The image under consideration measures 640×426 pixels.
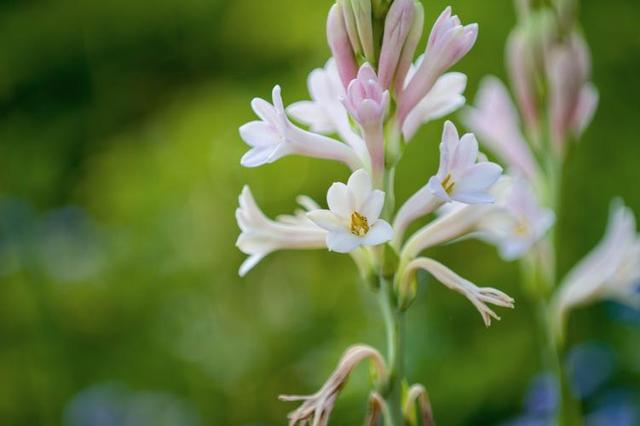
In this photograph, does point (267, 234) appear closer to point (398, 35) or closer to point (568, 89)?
point (398, 35)

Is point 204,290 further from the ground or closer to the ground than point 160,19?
closer to the ground

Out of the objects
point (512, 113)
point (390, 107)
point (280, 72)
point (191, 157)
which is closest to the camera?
point (390, 107)

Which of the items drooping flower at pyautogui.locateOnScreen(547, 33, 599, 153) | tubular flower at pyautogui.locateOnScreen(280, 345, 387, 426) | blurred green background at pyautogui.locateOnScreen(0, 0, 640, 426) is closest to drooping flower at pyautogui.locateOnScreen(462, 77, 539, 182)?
drooping flower at pyautogui.locateOnScreen(547, 33, 599, 153)

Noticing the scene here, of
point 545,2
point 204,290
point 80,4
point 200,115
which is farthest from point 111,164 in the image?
point 545,2

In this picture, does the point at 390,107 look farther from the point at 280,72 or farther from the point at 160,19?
the point at 160,19

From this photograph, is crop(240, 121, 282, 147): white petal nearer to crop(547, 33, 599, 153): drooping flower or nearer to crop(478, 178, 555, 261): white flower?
crop(478, 178, 555, 261): white flower

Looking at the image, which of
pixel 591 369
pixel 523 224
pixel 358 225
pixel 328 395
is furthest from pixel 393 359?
pixel 591 369

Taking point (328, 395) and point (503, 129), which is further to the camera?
point (503, 129)
